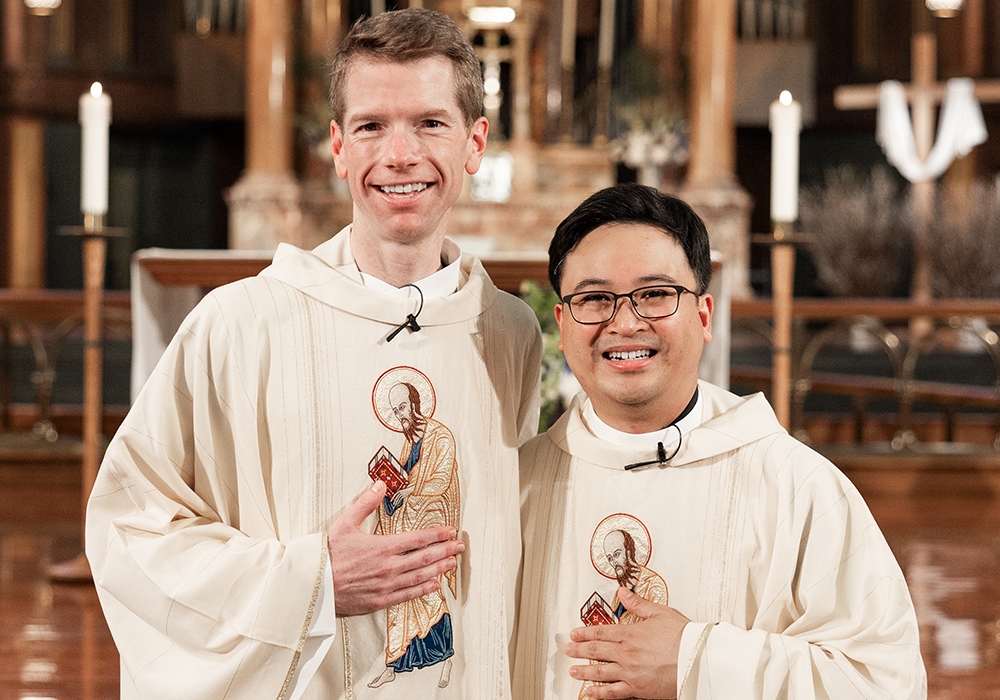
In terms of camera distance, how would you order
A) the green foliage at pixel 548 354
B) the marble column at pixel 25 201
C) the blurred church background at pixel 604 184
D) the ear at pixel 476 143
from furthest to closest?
1. the marble column at pixel 25 201
2. the blurred church background at pixel 604 184
3. the green foliage at pixel 548 354
4. the ear at pixel 476 143

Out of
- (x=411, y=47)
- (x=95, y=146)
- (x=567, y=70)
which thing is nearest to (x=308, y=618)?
(x=411, y=47)

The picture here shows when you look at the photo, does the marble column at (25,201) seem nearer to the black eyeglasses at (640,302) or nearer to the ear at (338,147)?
the ear at (338,147)

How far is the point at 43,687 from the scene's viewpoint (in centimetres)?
310

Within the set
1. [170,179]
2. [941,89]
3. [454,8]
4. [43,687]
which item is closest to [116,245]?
[170,179]

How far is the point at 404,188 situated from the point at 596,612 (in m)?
0.73

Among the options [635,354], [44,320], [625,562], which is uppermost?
[44,320]

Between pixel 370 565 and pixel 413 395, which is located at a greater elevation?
pixel 413 395

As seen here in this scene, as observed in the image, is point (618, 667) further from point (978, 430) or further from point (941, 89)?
point (941, 89)

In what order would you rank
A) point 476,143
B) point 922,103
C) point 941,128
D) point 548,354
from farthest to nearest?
point 941,128 → point 922,103 → point 548,354 → point 476,143

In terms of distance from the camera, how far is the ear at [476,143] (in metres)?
1.76

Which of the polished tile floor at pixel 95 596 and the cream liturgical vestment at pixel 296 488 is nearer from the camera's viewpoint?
the cream liturgical vestment at pixel 296 488

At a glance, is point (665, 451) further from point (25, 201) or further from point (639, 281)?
point (25, 201)

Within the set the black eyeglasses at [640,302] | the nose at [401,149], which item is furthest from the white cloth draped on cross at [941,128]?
the nose at [401,149]

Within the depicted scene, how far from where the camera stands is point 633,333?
5.40 ft
